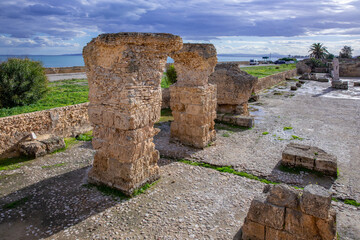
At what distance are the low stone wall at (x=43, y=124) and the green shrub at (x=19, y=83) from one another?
3511 millimetres

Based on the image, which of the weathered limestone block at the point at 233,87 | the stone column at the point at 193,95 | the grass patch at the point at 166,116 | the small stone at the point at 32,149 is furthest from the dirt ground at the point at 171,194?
the weathered limestone block at the point at 233,87

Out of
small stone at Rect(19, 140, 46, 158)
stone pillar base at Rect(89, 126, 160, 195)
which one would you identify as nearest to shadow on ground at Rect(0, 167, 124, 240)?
stone pillar base at Rect(89, 126, 160, 195)

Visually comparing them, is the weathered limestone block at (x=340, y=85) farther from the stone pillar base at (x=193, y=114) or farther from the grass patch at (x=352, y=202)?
the grass patch at (x=352, y=202)

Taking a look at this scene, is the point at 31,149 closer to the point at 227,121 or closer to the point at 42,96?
the point at 42,96

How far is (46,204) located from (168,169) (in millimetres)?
3047

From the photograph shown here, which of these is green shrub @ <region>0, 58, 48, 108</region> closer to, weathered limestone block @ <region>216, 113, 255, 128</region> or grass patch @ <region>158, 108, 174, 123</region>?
grass patch @ <region>158, 108, 174, 123</region>

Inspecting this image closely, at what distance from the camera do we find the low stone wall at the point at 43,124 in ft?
24.6

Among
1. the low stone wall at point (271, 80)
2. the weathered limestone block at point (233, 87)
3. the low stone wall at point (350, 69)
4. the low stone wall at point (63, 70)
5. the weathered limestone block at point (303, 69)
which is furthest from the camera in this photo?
the weathered limestone block at point (303, 69)

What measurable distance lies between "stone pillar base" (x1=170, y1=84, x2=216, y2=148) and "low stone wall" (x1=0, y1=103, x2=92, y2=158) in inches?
139

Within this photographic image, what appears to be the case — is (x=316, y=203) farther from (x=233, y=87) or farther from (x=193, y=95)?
(x=233, y=87)

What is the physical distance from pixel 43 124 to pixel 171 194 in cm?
523

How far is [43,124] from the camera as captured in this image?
27.8 ft

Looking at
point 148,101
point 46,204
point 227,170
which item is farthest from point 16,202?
point 227,170

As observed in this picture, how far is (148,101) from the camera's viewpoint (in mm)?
5848
